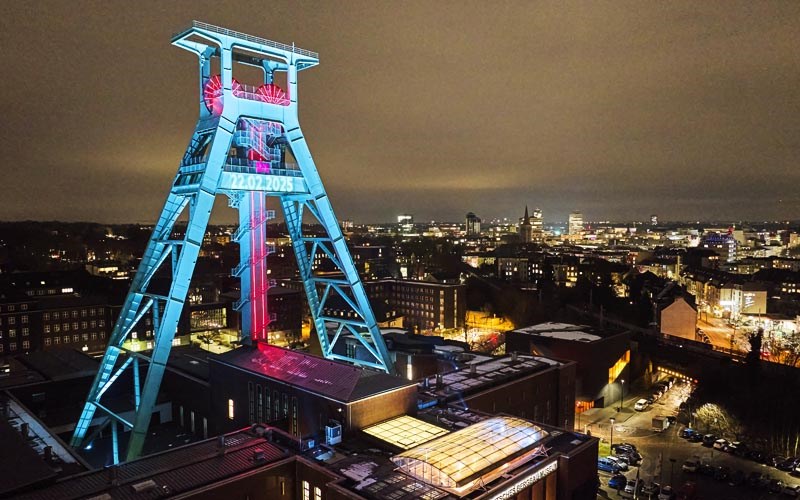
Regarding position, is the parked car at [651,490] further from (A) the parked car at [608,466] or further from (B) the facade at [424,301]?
(B) the facade at [424,301]

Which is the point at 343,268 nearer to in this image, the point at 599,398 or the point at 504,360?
the point at 504,360

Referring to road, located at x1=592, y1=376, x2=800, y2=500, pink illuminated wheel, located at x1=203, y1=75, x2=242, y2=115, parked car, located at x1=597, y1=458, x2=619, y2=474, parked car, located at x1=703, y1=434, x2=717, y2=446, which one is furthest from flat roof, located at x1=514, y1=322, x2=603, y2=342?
pink illuminated wheel, located at x1=203, y1=75, x2=242, y2=115

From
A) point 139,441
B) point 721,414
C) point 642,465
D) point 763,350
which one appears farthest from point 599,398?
point 139,441

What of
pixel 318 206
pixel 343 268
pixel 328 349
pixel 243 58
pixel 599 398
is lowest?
pixel 599 398

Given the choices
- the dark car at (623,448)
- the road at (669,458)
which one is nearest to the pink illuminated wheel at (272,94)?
the road at (669,458)

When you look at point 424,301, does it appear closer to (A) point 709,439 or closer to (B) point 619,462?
(A) point 709,439

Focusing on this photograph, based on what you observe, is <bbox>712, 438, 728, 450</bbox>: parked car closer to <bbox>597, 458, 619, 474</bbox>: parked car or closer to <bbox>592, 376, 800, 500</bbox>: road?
<bbox>592, 376, 800, 500</bbox>: road
